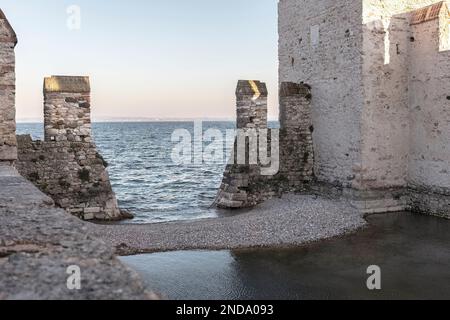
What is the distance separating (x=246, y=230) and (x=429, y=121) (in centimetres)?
596

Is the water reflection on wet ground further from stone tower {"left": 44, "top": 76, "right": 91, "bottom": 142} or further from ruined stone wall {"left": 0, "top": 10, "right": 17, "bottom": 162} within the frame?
stone tower {"left": 44, "top": 76, "right": 91, "bottom": 142}

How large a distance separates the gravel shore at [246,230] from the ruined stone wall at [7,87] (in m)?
2.59

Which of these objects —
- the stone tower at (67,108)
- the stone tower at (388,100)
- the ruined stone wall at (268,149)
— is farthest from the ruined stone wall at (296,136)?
the stone tower at (67,108)

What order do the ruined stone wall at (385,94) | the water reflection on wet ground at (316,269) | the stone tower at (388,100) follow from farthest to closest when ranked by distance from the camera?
the ruined stone wall at (385,94) < the stone tower at (388,100) < the water reflection on wet ground at (316,269)

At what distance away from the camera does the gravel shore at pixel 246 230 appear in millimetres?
10320

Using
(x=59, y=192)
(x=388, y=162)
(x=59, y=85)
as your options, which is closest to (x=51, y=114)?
(x=59, y=85)

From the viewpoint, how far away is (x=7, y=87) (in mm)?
10492

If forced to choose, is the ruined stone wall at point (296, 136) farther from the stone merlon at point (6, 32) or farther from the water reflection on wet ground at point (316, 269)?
the stone merlon at point (6, 32)

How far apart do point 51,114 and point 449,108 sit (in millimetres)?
10198

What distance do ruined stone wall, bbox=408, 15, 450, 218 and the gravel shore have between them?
83.3 inches

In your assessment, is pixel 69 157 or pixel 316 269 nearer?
pixel 316 269

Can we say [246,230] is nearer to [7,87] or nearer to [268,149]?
[268,149]

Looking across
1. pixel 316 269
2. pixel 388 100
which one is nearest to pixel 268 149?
pixel 388 100

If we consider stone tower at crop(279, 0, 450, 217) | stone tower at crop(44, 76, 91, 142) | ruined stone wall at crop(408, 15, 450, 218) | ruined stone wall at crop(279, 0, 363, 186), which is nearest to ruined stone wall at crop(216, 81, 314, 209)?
ruined stone wall at crop(279, 0, 363, 186)
